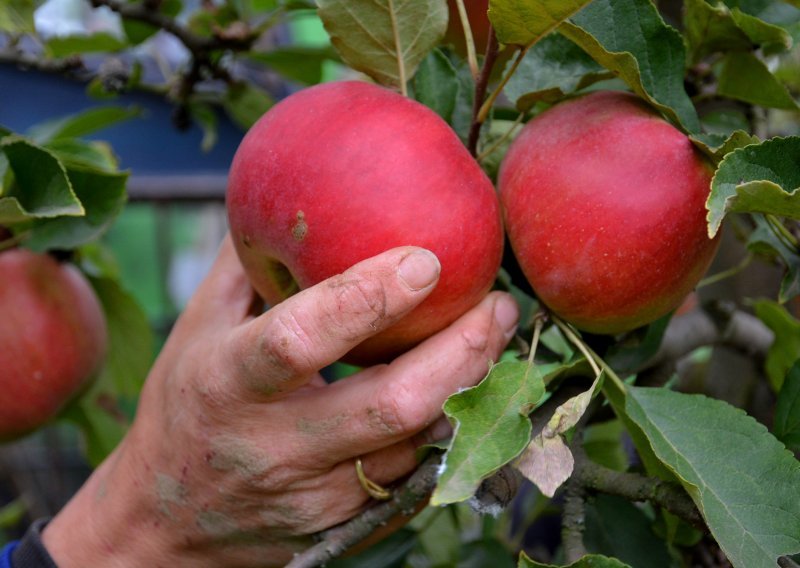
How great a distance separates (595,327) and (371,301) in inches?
6.7

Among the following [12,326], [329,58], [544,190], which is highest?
[544,190]

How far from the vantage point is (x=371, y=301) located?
1.60ft

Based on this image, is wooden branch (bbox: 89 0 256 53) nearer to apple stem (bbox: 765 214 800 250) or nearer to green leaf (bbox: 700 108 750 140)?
green leaf (bbox: 700 108 750 140)

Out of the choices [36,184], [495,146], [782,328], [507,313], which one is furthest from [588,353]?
[36,184]

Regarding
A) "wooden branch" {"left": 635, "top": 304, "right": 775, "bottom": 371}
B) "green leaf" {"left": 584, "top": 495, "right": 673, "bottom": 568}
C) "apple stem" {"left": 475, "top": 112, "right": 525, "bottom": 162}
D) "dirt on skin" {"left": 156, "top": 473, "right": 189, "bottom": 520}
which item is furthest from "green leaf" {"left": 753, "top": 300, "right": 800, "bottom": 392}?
"dirt on skin" {"left": 156, "top": 473, "right": 189, "bottom": 520}

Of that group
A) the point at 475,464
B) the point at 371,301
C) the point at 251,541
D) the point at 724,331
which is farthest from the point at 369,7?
the point at 724,331

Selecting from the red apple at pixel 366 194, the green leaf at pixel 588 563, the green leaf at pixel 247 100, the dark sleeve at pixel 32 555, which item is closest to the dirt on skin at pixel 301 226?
the red apple at pixel 366 194

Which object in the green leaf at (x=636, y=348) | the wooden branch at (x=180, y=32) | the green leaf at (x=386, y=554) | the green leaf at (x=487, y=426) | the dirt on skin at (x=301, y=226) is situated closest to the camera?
the green leaf at (x=487, y=426)

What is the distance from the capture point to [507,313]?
57 centimetres

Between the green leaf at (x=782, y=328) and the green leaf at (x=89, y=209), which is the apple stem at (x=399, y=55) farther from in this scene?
the green leaf at (x=782, y=328)

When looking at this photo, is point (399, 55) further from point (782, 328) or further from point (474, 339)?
point (782, 328)

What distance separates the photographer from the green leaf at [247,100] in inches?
41.3

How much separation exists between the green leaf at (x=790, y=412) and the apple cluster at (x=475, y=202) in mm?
131

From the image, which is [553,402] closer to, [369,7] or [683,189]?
[683,189]
